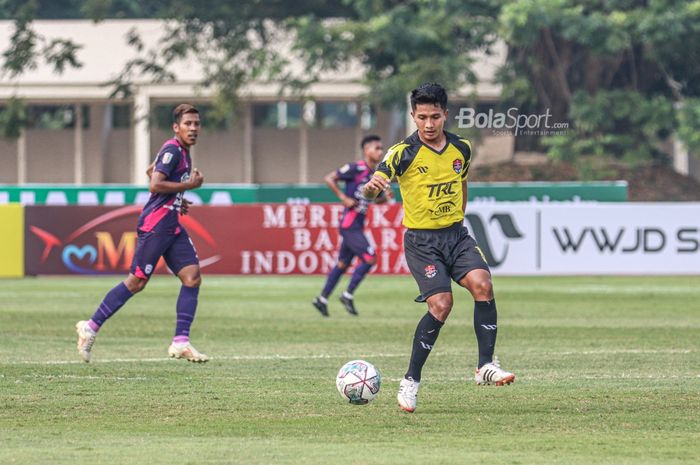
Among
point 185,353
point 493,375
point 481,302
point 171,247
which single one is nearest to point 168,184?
point 171,247

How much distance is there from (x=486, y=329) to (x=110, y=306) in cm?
408

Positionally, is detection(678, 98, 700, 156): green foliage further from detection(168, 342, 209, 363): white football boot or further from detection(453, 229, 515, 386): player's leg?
detection(453, 229, 515, 386): player's leg

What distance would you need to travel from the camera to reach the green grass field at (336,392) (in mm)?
7824

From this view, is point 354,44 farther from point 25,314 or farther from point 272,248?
point 25,314

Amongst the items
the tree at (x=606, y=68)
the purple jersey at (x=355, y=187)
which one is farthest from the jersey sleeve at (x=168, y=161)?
the tree at (x=606, y=68)

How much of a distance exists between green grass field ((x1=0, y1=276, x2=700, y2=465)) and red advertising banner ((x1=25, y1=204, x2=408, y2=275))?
271 inches

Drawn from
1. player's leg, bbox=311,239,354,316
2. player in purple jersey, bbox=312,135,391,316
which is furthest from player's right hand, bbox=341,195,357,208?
player's leg, bbox=311,239,354,316

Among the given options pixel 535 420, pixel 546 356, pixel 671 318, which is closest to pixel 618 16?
pixel 671 318

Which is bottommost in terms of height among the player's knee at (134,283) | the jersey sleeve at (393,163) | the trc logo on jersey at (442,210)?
the player's knee at (134,283)

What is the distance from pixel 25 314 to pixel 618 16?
783 inches

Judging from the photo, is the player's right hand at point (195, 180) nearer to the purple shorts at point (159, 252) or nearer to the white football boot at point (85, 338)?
the purple shorts at point (159, 252)

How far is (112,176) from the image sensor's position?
46.5 meters

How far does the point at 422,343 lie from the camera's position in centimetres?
934

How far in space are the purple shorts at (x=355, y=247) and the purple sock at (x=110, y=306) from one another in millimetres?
6586
